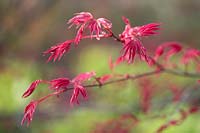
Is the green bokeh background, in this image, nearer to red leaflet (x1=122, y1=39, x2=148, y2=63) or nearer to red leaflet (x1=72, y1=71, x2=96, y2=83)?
red leaflet (x1=72, y1=71, x2=96, y2=83)

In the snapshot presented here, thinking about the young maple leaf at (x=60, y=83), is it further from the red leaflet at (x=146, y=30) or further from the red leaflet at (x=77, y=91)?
the red leaflet at (x=146, y=30)

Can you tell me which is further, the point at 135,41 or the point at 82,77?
the point at 82,77

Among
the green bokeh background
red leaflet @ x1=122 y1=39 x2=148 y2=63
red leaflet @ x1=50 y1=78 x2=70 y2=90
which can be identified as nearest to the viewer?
red leaflet @ x1=122 y1=39 x2=148 y2=63

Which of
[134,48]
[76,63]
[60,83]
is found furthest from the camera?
[76,63]

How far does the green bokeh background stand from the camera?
2917mm

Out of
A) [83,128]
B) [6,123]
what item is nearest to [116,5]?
[83,128]

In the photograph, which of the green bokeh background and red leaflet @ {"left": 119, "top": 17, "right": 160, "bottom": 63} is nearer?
red leaflet @ {"left": 119, "top": 17, "right": 160, "bottom": 63}

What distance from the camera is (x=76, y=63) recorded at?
6.40m

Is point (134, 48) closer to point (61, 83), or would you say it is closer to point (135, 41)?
point (135, 41)

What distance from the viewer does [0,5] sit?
10.3 ft

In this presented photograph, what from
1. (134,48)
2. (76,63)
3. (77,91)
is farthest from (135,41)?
(76,63)

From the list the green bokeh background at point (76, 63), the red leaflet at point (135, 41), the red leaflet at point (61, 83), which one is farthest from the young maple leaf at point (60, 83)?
the green bokeh background at point (76, 63)

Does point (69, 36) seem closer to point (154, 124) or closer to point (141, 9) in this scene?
point (141, 9)

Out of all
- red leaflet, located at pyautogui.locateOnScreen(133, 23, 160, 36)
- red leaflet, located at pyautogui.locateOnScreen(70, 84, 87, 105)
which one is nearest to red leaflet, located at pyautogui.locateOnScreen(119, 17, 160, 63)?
red leaflet, located at pyautogui.locateOnScreen(133, 23, 160, 36)
